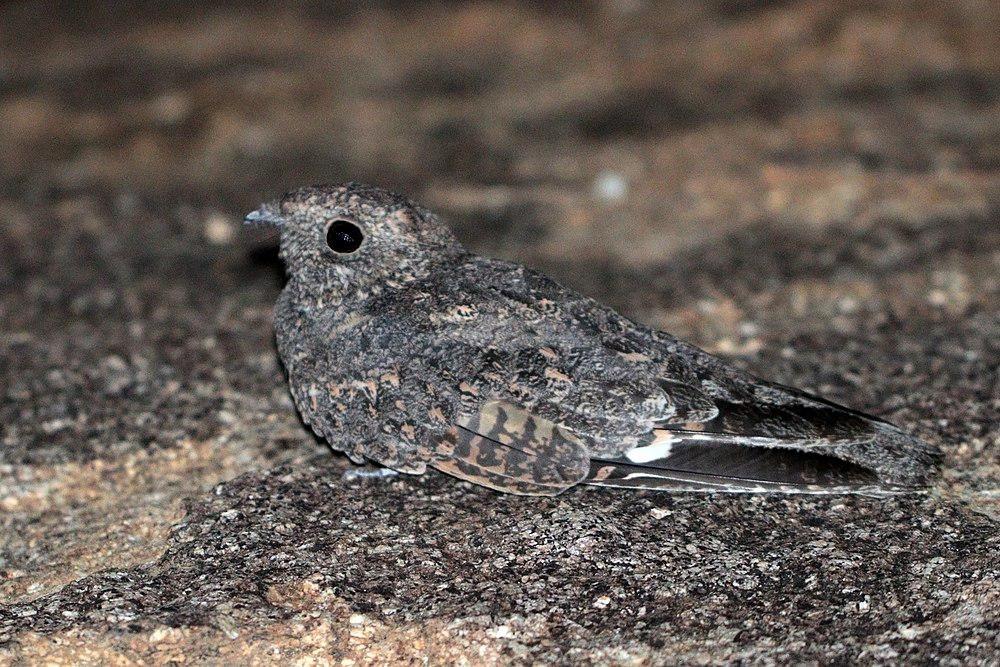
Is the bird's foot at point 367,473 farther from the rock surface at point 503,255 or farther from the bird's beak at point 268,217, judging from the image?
the bird's beak at point 268,217

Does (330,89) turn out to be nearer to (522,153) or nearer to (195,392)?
(522,153)

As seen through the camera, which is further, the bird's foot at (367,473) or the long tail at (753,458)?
the bird's foot at (367,473)

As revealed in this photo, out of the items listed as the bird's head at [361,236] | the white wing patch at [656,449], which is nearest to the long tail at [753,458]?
the white wing patch at [656,449]

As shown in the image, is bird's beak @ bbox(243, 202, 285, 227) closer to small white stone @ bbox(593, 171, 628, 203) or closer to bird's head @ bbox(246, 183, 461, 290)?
bird's head @ bbox(246, 183, 461, 290)

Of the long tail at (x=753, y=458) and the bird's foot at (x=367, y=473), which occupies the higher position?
the long tail at (x=753, y=458)

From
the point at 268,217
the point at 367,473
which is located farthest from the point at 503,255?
the point at 367,473

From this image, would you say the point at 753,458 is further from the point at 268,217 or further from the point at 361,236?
the point at 268,217
